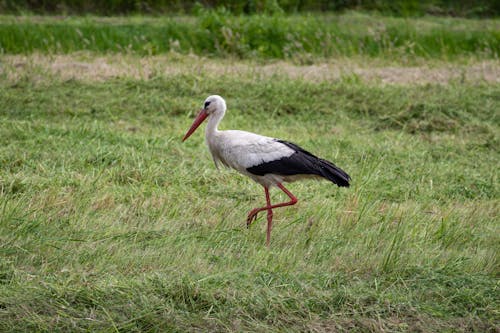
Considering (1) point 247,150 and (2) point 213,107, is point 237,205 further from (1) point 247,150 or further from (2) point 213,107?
(2) point 213,107

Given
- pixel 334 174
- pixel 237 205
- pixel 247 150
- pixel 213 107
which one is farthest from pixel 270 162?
pixel 213 107

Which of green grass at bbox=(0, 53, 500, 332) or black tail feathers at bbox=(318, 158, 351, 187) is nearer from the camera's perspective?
green grass at bbox=(0, 53, 500, 332)

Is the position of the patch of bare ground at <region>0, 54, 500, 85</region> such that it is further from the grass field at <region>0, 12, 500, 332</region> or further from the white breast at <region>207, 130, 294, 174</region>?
the white breast at <region>207, 130, 294, 174</region>

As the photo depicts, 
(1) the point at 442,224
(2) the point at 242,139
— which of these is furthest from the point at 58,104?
(1) the point at 442,224

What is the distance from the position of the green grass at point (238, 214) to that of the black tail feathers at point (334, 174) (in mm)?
278

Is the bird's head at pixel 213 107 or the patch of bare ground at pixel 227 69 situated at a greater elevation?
the bird's head at pixel 213 107

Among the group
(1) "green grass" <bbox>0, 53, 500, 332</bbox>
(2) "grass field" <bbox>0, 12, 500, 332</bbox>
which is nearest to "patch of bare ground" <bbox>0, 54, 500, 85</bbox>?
(2) "grass field" <bbox>0, 12, 500, 332</bbox>

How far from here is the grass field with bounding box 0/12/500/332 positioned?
4059mm

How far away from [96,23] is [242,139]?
857 cm

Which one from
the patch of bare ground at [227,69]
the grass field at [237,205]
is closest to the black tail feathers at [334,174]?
the grass field at [237,205]

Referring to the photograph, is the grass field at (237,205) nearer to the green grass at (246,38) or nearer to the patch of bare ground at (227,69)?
the patch of bare ground at (227,69)

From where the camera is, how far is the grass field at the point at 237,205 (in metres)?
4.06

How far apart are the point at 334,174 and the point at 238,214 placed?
2.65ft

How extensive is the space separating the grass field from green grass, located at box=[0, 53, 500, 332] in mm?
14
